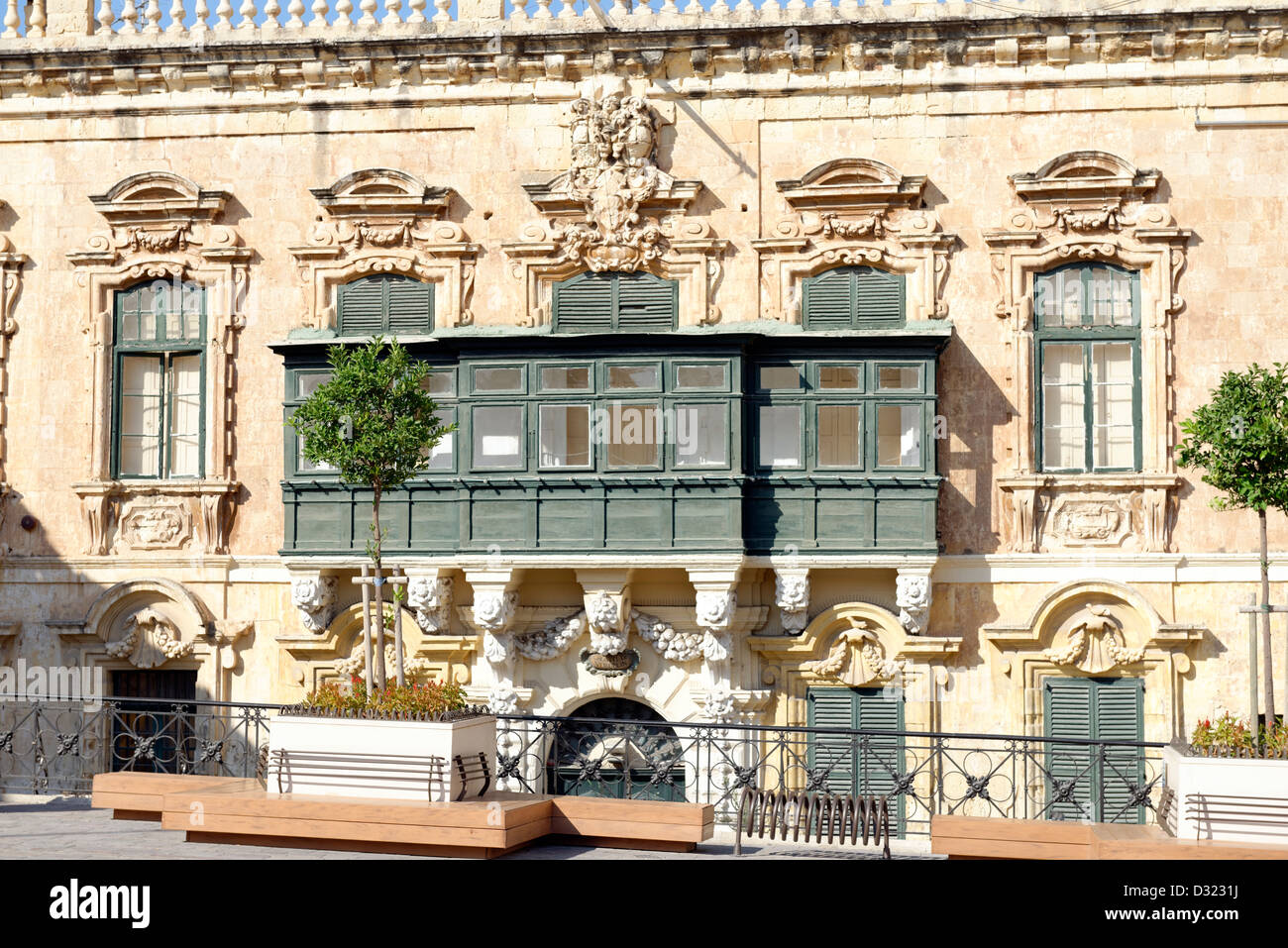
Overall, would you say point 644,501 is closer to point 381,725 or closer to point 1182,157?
point 381,725

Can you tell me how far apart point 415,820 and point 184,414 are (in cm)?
966

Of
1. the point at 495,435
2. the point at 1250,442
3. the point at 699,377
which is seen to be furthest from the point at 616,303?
the point at 1250,442

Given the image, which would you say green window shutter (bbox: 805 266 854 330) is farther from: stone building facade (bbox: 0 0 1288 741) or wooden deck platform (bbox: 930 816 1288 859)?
wooden deck platform (bbox: 930 816 1288 859)

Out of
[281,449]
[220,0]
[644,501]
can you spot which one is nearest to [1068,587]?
[644,501]

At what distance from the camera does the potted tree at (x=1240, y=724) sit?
1213 cm

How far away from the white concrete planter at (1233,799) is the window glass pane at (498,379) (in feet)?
31.9

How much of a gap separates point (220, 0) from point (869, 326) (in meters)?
9.38

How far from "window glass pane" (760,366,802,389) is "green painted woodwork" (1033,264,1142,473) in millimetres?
2900

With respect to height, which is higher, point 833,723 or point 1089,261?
point 1089,261

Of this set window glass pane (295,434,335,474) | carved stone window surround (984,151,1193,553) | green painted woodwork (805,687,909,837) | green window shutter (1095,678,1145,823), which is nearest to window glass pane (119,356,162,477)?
window glass pane (295,434,335,474)

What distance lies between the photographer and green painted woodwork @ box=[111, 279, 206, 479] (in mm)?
20781

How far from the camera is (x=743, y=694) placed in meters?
19.2

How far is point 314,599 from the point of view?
19828 millimetres

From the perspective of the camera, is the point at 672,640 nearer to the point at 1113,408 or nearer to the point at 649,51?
the point at 1113,408
